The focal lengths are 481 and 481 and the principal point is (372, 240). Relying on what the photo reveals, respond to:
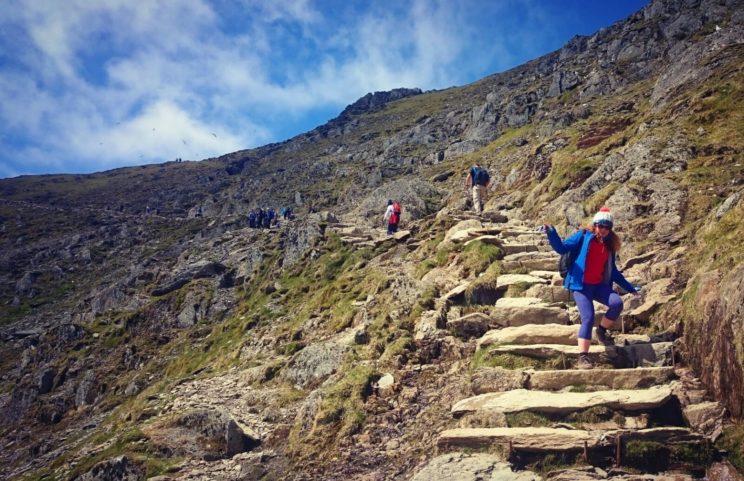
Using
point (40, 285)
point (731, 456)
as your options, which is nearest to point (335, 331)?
point (731, 456)

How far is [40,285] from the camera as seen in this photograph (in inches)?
2744

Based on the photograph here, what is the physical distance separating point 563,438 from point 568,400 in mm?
860

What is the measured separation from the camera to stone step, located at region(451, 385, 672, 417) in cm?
729

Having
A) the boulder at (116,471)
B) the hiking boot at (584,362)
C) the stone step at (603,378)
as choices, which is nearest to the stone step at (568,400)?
the stone step at (603,378)

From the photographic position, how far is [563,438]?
6938 millimetres

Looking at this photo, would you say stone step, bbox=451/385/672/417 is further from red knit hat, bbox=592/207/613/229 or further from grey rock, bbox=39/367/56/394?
grey rock, bbox=39/367/56/394

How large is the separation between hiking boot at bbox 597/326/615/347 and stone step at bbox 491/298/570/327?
1.28m

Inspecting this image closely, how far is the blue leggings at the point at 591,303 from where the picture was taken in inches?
337

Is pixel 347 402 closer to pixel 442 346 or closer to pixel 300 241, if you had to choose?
pixel 442 346

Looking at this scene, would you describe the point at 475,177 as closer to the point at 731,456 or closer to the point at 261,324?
the point at 261,324

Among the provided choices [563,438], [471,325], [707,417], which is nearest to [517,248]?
[471,325]

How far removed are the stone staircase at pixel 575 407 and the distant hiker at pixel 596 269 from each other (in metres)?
0.74

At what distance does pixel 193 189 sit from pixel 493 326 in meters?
121

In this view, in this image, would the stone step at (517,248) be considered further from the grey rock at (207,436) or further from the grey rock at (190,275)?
the grey rock at (190,275)
